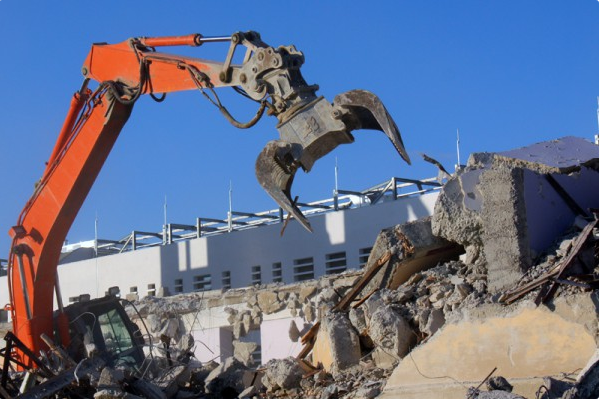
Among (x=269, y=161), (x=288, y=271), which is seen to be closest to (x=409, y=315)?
(x=269, y=161)

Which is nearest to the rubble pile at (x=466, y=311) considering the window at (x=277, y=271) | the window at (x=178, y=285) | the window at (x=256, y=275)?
the window at (x=277, y=271)

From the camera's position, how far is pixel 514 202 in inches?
377

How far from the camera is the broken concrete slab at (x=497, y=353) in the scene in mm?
8477

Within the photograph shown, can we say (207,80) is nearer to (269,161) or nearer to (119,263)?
(269,161)

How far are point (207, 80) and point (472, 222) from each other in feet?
9.44

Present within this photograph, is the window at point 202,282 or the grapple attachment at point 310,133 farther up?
the grapple attachment at point 310,133

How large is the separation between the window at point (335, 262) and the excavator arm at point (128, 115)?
625 cm

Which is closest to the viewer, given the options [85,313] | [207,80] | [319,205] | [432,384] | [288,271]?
[432,384]

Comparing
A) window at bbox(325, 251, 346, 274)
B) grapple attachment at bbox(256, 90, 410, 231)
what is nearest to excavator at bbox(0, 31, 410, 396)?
grapple attachment at bbox(256, 90, 410, 231)

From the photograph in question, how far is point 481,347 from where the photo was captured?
892cm

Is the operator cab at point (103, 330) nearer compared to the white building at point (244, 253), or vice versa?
the operator cab at point (103, 330)

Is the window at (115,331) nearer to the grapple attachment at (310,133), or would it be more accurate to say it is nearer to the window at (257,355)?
the window at (257,355)

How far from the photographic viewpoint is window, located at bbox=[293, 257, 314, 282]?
17.7m

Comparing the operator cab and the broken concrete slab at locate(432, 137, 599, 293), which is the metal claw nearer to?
the broken concrete slab at locate(432, 137, 599, 293)
